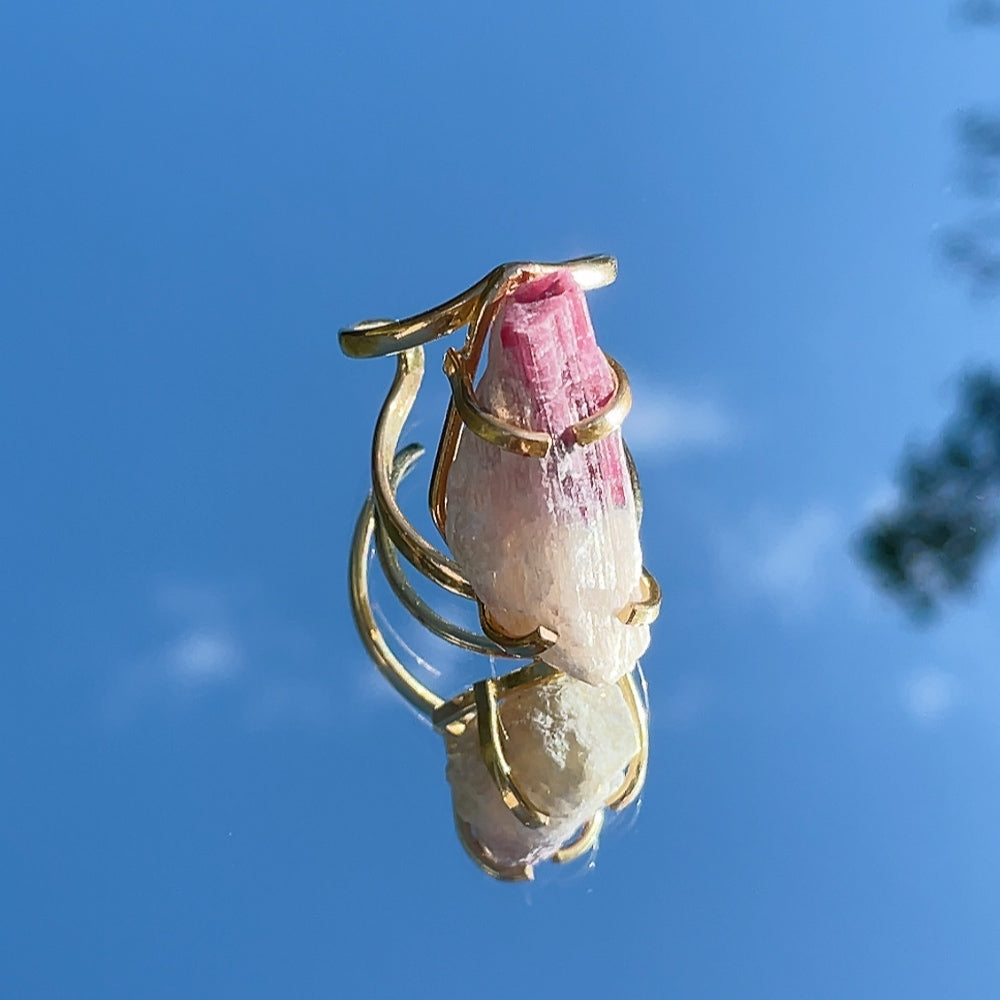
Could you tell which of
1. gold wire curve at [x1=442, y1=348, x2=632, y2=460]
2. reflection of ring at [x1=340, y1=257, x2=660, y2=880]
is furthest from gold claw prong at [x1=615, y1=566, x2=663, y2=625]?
gold wire curve at [x1=442, y1=348, x2=632, y2=460]

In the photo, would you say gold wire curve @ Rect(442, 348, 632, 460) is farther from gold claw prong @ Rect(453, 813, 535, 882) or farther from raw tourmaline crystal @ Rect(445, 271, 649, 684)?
gold claw prong @ Rect(453, 813, 535, 882)

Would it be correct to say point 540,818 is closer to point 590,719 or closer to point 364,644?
point 590,719

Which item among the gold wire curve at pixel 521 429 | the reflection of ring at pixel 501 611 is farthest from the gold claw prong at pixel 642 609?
the gold wire curve at pixel 521 429

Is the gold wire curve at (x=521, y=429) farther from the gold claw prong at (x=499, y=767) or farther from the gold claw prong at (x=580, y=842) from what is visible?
the gold claw prong at (x=580, y=842)

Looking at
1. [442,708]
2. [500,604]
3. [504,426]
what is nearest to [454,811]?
[442,708]

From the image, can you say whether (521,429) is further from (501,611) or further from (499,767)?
(499,767)

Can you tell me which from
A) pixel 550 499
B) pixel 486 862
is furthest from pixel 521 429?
pixel 486 862

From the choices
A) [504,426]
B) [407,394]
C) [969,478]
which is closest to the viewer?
[504,426]

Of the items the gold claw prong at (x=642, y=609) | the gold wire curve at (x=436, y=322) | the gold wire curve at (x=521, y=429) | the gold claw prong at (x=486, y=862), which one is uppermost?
the gold wire curve at (x=436, y=322)
